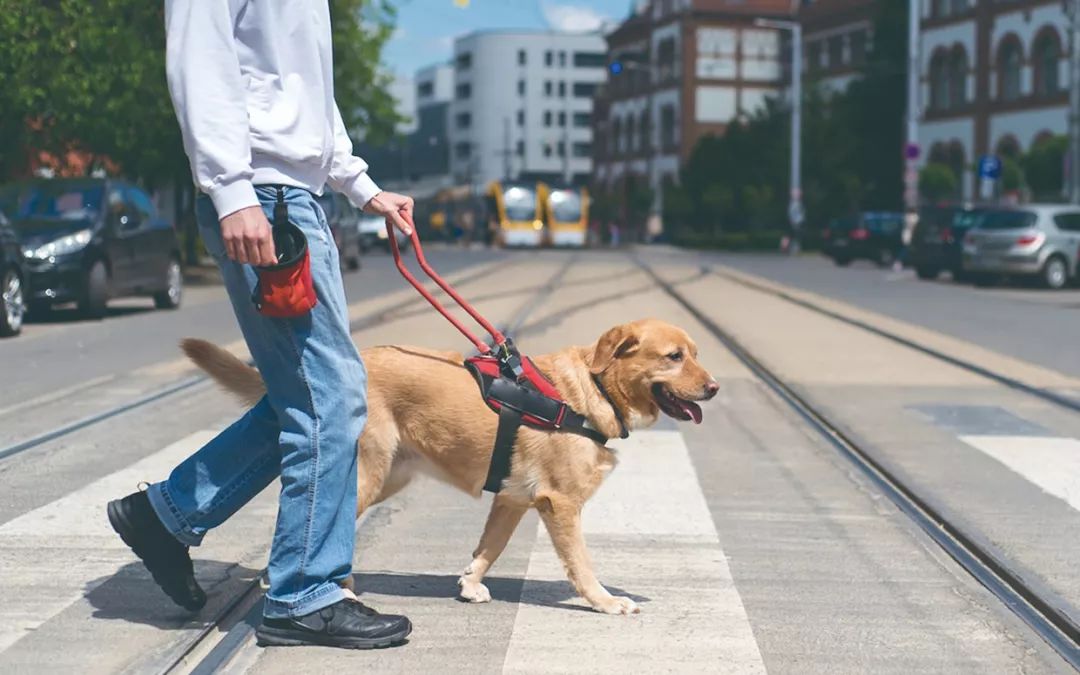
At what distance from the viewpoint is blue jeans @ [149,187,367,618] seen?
4.54 meters

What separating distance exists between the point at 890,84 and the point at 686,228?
64.7ft

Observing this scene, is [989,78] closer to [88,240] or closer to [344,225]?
[344,225]

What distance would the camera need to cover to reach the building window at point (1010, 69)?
5881 cm

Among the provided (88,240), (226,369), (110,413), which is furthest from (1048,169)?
(226,369)

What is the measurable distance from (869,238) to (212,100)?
4337 cm

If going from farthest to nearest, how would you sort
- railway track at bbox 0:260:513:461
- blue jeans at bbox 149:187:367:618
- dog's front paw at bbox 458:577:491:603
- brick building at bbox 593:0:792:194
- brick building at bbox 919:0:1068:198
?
brick building at bbox 593:0:792:194
brick building at bbox 919:0:1068:198
railway track at bbox 0:260:513:461
dog's front paw at bbox 458:577:491:603
blue jeans at bbox 149:187:367:618

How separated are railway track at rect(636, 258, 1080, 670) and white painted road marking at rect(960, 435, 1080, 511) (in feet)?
2.20

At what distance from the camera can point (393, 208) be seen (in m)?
4.99

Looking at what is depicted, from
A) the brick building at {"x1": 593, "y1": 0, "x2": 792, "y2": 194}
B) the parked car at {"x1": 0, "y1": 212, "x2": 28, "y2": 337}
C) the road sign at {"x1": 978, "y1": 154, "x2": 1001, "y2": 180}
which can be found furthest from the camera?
the brick building at {"x1": 593, "y1": 0, "x2": 792, "y2": 194}

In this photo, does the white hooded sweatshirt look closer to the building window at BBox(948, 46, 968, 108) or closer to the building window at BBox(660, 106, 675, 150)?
the building window at BBox(948, 46, 968, 108)

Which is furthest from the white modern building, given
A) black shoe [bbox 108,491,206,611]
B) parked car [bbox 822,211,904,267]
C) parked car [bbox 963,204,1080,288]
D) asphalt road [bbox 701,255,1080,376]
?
black shoe [bbox 108,491,206,611]

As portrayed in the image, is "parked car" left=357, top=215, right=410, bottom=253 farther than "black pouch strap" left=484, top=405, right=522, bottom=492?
Yes

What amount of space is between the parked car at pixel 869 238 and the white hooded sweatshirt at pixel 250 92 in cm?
4268

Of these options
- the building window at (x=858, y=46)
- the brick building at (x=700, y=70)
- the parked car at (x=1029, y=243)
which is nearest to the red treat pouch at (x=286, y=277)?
the parked car at (x=1029, y=243)
